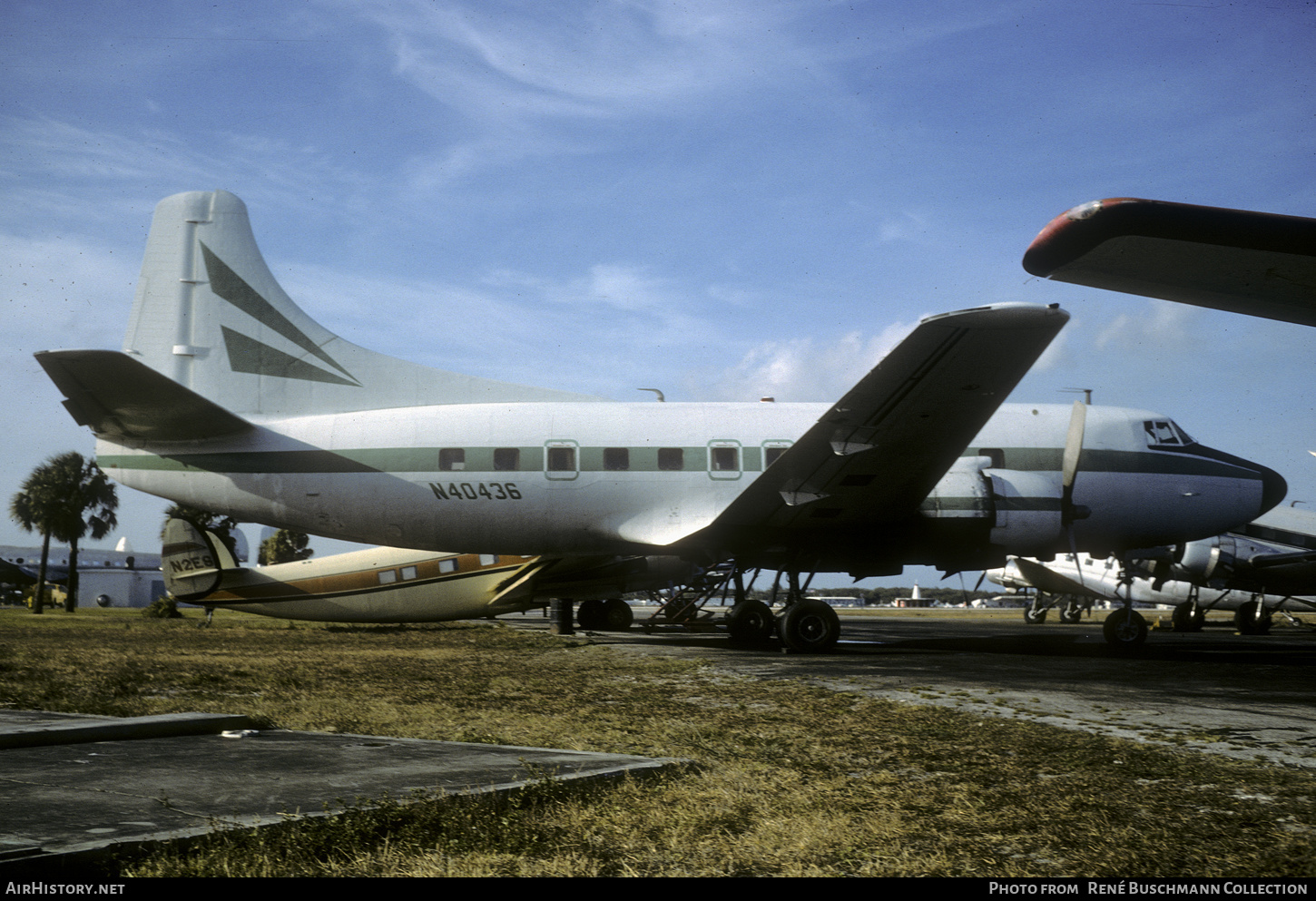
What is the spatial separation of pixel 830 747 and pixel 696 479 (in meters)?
11.0

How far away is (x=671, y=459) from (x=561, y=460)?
2058mm

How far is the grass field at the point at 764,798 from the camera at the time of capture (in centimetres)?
347

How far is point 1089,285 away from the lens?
4.27 meters

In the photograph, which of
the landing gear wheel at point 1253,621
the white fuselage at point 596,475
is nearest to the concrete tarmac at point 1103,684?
the white fuselage at point 596,475

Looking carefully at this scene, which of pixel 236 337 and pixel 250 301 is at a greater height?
pixel 250 301

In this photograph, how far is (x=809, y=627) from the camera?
16.4m

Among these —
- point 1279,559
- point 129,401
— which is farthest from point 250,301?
point 1279,559

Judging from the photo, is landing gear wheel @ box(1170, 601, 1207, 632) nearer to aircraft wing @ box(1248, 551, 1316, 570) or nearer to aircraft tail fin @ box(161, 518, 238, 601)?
aircraft wing @ box(1248, 551, 1316, 570)

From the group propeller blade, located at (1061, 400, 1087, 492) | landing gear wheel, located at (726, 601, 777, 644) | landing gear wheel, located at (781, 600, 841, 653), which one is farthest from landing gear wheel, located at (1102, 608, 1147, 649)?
landing gear wheel, located at (726, 601, 777, 644)

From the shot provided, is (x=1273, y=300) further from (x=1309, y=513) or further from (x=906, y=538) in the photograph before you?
(x=1309, y=513)

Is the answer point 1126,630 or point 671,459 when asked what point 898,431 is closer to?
point 671,459

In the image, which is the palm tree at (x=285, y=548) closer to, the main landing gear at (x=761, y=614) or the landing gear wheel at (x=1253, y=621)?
the main landing gear at (x=761, y=614)

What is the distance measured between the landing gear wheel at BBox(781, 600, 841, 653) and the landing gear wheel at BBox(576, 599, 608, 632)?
10.6 metres
